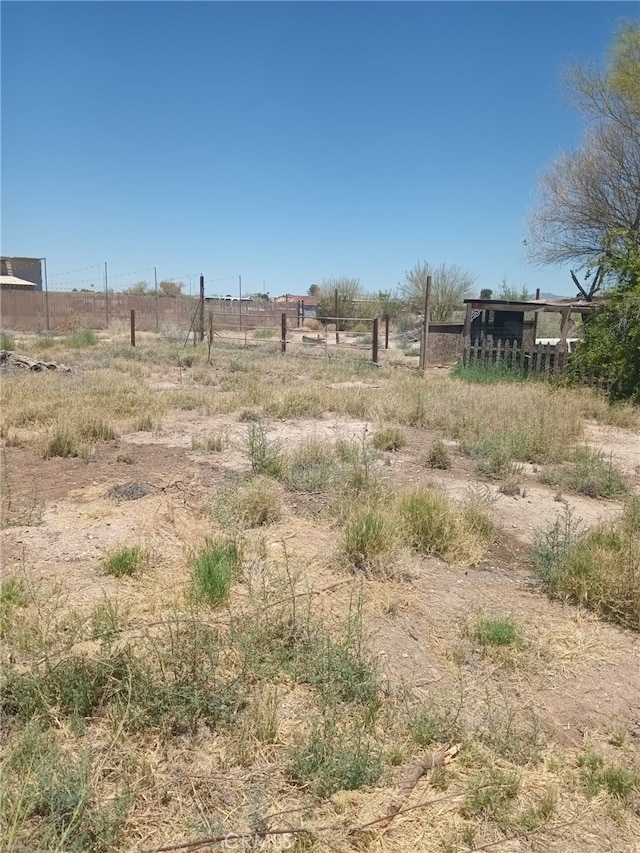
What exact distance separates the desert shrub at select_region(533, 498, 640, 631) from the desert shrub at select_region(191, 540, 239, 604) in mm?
2138

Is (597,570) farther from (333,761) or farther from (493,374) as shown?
(493,374)

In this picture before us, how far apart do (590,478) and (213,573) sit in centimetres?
445

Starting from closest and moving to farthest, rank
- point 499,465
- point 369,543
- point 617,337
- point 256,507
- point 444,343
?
1. point 369,543
2. point 256,507
3. point 499,465
4. point 617,337
5. point 444,343

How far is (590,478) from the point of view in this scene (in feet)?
21.1

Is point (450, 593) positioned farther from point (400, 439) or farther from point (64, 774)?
point (400, 439)

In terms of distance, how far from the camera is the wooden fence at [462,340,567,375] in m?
13.4

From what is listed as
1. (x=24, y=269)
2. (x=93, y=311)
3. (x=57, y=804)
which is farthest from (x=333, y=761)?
(x=24, y=269)

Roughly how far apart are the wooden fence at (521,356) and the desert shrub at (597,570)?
369 inches

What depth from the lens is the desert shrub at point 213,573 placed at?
3629mm

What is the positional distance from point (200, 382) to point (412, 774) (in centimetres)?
1184

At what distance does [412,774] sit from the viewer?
8.06 ft

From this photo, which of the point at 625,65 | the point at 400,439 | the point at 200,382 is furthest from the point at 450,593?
the point at 625,65

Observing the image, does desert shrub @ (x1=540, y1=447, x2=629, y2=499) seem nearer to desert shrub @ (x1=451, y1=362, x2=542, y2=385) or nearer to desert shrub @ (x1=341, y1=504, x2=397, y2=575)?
desert shrub @ (x1=341, y1=504, x2=397, y2=575)

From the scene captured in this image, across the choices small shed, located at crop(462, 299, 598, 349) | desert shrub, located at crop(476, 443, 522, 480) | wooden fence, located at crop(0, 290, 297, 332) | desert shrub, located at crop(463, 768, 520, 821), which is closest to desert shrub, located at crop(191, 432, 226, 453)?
desert shrub, located at crop(476, 443, 522, 480)
